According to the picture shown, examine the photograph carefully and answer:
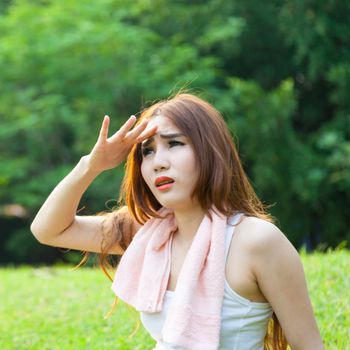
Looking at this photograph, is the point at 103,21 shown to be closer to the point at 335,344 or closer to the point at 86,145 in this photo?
the point at 86,145

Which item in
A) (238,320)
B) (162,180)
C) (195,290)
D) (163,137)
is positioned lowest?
(238,320)

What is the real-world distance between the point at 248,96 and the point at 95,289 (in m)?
6.71

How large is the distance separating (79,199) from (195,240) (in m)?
0.50

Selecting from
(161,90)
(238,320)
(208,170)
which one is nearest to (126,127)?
(208,170)

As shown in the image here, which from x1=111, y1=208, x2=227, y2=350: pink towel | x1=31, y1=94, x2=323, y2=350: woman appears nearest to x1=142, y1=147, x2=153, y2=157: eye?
x1=31, y1=94, x2=323, y2=350: woman

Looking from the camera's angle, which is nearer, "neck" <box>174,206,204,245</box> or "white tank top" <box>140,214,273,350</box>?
"white tank top" <box>140,214,273,350</box>

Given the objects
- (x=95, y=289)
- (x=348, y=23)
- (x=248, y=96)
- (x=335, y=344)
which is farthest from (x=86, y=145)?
(x=335, y=344)

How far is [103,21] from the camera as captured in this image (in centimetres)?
1118

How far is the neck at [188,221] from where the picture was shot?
201 cm


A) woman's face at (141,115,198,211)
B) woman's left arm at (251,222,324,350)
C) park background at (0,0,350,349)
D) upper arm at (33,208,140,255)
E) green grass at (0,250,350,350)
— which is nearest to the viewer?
woman's left arm at (251,222,324,350)

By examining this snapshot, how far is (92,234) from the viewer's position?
2246mm

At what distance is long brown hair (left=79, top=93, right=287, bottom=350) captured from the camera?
6.29ft

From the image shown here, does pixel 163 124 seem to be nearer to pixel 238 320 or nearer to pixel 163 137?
pixel 163 137

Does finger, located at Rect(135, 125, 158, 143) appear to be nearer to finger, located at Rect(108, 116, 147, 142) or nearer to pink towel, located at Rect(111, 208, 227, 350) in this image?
finger, located at Rect(108, 116, 147, 142)
